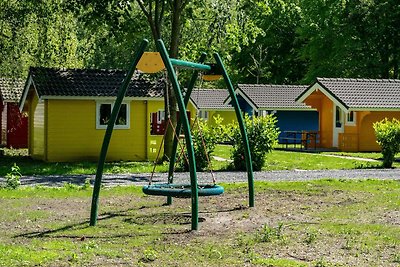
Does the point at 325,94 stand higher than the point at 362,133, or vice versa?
the point at 325,94

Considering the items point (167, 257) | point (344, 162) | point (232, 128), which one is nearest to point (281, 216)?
point (167, 257)

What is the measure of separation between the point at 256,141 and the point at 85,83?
285 inches

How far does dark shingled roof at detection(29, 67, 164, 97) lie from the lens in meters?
27.2

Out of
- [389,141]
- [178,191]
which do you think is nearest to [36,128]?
[389,141]

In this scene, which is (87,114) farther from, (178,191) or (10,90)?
(178,191)

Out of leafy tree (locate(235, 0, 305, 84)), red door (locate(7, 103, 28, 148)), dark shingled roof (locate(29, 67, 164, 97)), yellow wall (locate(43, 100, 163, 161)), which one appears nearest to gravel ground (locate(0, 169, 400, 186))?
yellow wall (locate(43, 100, 163, 161))

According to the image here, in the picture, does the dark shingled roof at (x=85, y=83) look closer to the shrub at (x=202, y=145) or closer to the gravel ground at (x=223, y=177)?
the shrub at (x=202, y=145)

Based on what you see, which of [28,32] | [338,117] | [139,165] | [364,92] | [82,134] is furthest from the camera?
[338,117]

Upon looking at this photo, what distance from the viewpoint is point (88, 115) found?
27.8 m

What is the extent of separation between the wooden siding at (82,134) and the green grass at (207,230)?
418 inches

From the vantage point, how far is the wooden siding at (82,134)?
27422 mm

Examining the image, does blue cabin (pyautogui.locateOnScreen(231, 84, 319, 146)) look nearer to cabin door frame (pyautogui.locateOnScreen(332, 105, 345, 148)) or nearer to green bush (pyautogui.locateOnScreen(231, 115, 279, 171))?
cabin door frame (pyautogui.locateOnScreen(332, 105, 345, 148))

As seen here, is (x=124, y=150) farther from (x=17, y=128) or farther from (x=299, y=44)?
(x=299, y=44)

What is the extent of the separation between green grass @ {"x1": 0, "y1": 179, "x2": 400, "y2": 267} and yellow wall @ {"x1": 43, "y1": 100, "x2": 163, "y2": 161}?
1061 centimetres
